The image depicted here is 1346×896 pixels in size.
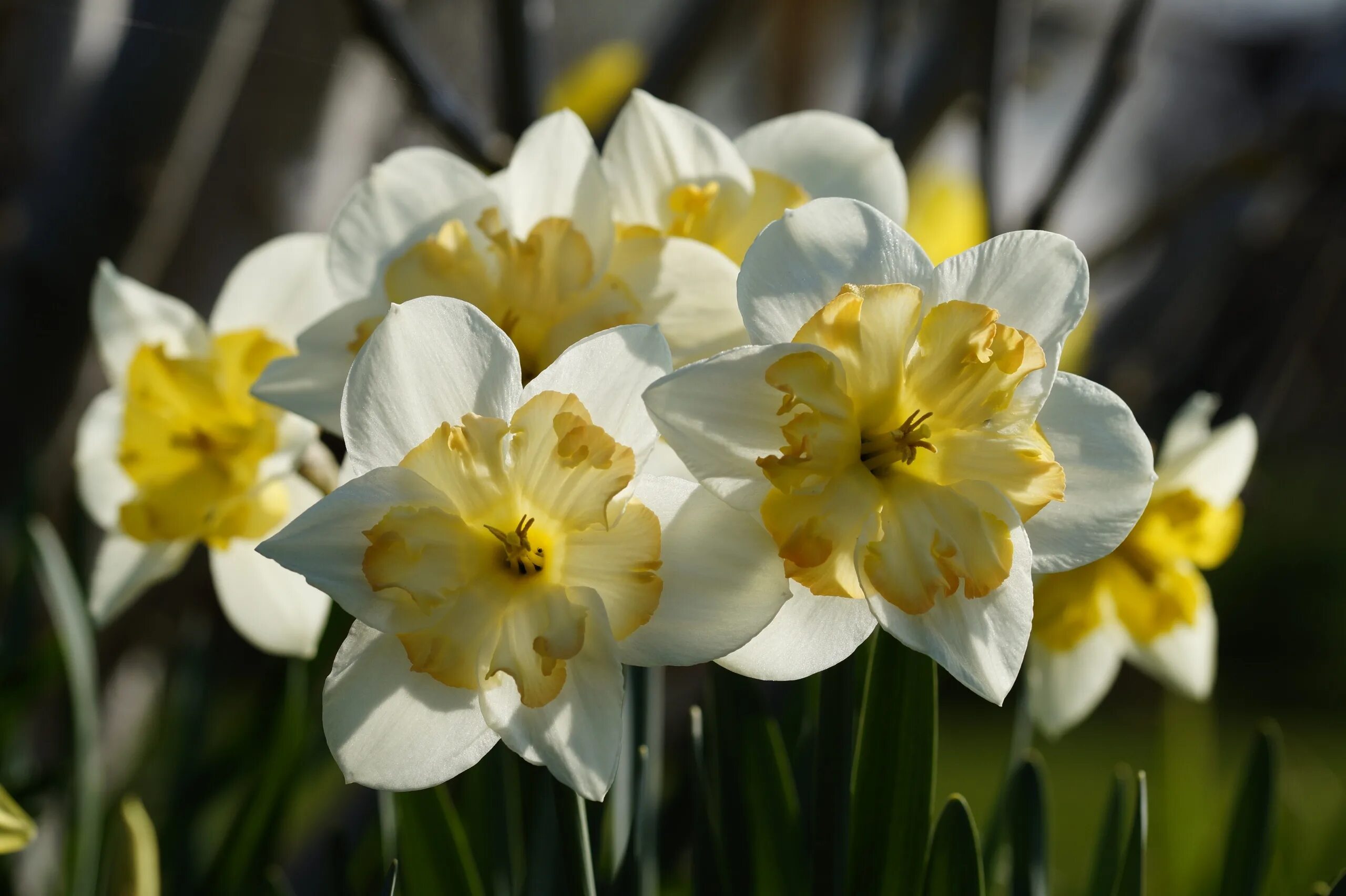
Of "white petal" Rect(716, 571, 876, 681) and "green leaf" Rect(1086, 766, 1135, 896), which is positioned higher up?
"white petal" Rect(716, 571, 876, 681)

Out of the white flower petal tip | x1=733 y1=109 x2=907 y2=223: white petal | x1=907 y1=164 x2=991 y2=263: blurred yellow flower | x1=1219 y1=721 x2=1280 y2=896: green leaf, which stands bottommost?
x1=907 y1=164 x2=991 y2=263: blurred yellow flower

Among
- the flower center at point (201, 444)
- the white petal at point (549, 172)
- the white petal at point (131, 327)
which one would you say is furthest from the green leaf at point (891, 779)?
the white petal at point (131, 327)

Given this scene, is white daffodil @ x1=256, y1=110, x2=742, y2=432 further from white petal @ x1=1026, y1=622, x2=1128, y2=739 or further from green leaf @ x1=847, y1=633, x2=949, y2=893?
white petal @ x1=1026, y1=622, x2=1128, y2=739

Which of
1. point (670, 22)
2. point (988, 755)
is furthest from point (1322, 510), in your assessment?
point (670, 22)

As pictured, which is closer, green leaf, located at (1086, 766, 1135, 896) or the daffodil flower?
the daffodil flower

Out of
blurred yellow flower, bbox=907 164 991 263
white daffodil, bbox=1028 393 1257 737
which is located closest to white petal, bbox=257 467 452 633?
white daffodil, bbox=1028 393 1257 737

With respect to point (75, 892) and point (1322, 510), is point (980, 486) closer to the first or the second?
point (75, 892)

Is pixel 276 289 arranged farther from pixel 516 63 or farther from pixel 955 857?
pixel 955 857
